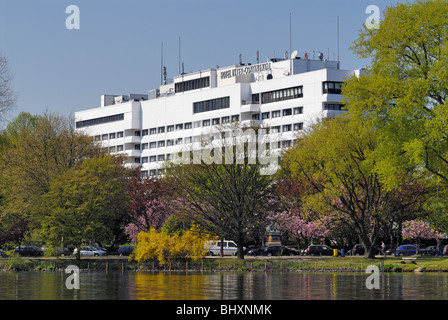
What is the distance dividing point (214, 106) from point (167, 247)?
80457 mm

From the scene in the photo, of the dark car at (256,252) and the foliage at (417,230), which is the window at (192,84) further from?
the foliage at (417,230)

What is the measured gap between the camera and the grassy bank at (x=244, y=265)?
7938 centimetres

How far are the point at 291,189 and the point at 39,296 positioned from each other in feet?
166

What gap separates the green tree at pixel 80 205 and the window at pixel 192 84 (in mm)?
76377

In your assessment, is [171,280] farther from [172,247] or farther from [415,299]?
[415,299]

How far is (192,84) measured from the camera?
17425 centimetres

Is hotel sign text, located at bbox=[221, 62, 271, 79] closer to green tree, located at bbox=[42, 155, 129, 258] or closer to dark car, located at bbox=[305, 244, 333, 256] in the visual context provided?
dark car, located at bbox=[305, 244, 333, 256]

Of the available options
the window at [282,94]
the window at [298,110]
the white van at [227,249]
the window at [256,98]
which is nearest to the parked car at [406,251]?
the white van at [227,249]

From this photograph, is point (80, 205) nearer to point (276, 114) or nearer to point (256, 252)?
point (256, 252)

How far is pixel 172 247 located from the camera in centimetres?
8712

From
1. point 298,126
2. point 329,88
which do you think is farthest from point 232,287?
point 298,126

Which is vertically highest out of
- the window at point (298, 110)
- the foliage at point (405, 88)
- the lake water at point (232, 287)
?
the window at point (298, 110)

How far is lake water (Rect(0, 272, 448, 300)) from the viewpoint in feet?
169

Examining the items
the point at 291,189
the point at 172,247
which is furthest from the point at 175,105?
the point at 172,247
